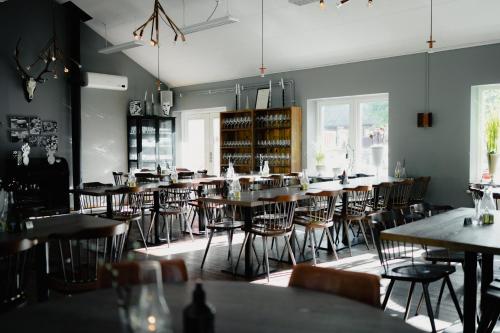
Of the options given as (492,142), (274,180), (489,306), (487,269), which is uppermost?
(492,142)

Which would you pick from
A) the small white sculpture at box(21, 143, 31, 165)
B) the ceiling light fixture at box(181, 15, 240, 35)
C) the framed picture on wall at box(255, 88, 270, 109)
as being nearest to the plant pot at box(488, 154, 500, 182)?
the ceiling light fixture at box(181, 15, 240, 35)

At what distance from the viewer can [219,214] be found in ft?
24.5

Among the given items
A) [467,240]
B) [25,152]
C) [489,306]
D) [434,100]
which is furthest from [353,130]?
[489,306]

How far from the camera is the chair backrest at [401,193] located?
6.80 m

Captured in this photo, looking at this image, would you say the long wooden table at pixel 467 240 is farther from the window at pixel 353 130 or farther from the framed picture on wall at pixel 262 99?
the framed picture on wall at pixel 262 99

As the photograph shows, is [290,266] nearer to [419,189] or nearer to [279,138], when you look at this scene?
[419,189]

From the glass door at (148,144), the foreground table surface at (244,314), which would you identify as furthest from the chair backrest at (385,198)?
the glass door at (148,144)

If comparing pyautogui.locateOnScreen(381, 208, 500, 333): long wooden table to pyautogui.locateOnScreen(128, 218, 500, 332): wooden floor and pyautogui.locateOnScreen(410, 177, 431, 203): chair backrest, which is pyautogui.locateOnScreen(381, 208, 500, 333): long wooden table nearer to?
pyautogui.locateOnScreen(128, 218, 500, 332): wooden floor

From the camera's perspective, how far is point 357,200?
21.1 ft

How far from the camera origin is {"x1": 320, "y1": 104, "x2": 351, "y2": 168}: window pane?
30.5 ft

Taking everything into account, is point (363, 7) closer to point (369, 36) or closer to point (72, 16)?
point (369, 36)

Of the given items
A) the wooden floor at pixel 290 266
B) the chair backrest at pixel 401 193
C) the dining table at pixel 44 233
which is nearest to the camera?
the dining table at pixel 44 233

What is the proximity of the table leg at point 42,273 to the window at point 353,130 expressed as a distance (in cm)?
605

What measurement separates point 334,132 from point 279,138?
3.75 feet
